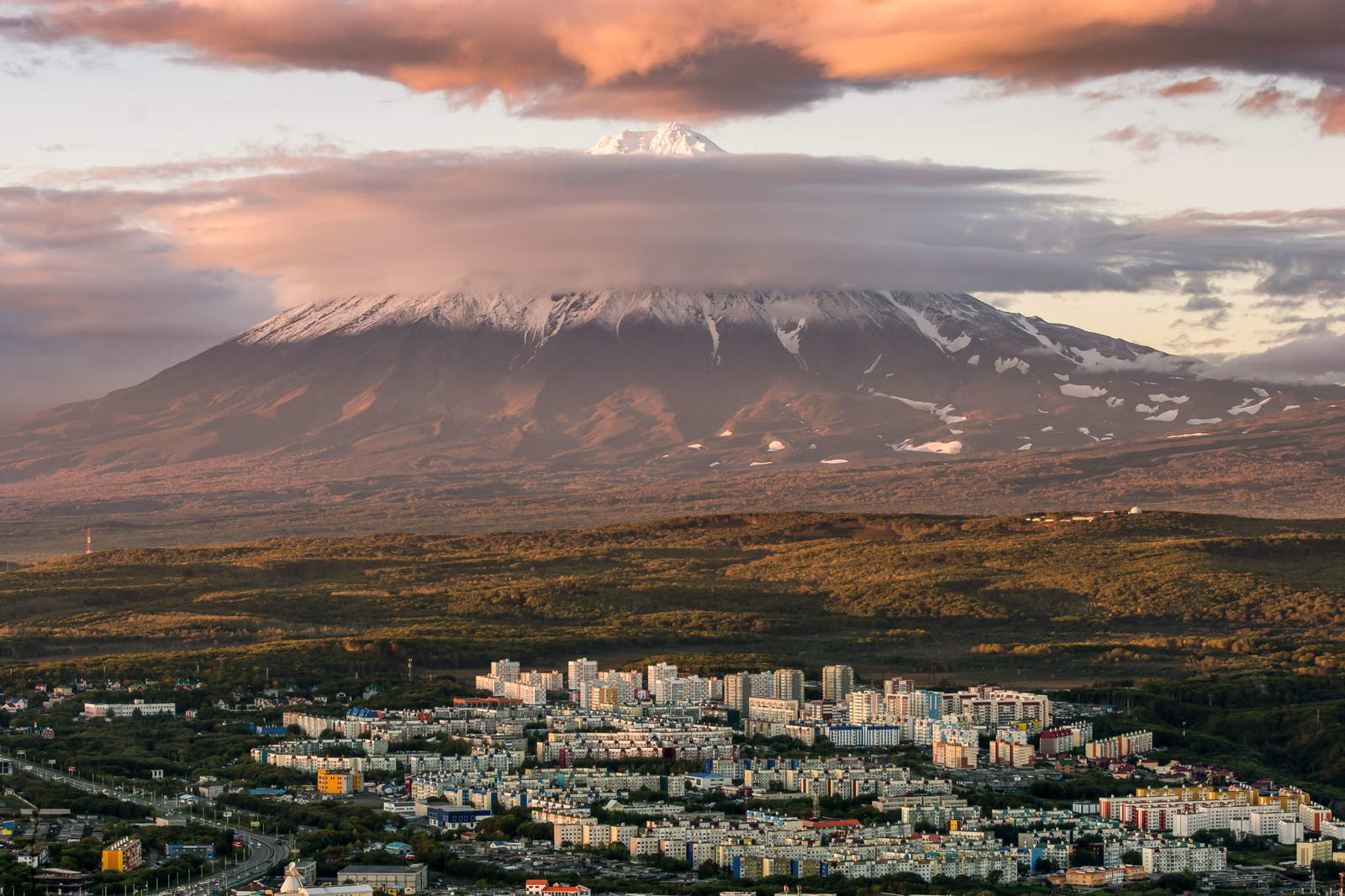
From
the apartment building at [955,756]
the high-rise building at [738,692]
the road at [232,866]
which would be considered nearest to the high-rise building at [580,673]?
the high-rise building at [738,692]

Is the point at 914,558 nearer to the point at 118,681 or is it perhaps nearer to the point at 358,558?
the point at 358,558

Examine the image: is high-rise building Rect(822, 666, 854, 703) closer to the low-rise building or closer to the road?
the road

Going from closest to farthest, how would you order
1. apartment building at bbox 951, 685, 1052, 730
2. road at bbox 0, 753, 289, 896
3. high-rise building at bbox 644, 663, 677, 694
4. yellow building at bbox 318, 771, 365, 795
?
road at bbox 0, 753, 289, 896, yellow building at bbox 318, 771, 365, 795, apartment building at bbox 951, 685, 1052, 730, high-rise building at bbox 644, 663, 677, 694

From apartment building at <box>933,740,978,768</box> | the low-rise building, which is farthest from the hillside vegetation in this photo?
the low-rise building

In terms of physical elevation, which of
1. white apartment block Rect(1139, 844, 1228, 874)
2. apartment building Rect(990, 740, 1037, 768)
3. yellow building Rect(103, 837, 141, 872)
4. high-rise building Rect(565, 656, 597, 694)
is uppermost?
high-rise building Rect(565, 656, 597, 694)

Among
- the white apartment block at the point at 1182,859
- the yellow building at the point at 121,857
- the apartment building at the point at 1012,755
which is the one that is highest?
the yellow building at the point at 121,857

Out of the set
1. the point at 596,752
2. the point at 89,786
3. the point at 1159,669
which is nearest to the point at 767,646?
the point at 1159,669

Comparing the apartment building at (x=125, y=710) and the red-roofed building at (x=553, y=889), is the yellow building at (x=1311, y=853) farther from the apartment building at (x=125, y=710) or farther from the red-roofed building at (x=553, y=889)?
the apartment building at (x=125, y=710)
